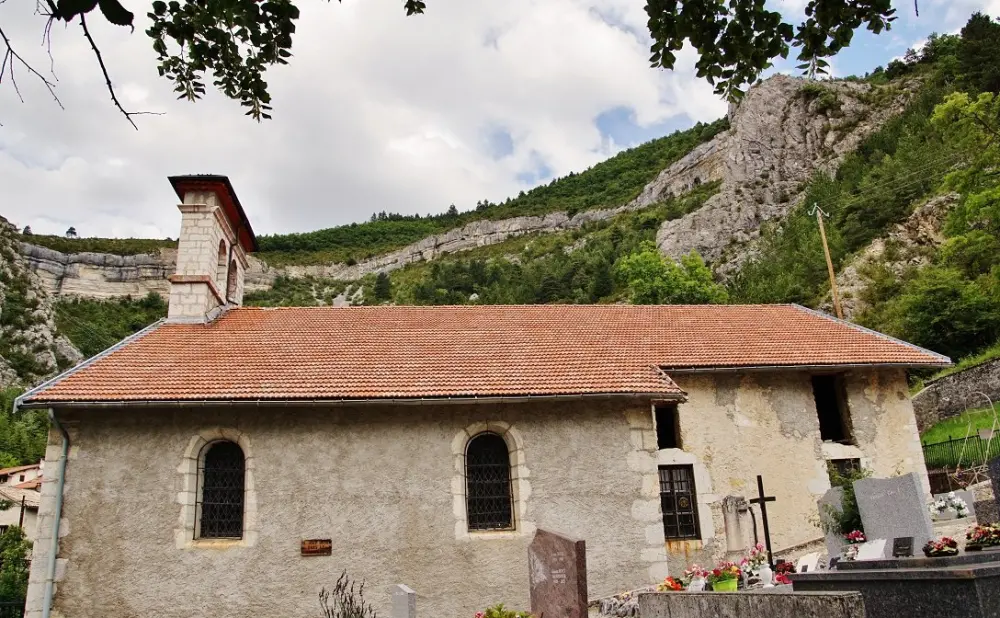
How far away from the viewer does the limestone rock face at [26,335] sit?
59281 mm

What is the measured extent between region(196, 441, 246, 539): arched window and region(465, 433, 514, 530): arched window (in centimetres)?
391

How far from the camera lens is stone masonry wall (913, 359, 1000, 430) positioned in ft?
73.9

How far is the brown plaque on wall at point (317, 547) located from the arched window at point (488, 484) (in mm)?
2371

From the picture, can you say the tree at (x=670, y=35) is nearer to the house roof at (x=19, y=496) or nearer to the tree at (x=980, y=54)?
the house roof at (x=19, y=496)

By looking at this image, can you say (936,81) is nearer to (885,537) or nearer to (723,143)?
(723,143)

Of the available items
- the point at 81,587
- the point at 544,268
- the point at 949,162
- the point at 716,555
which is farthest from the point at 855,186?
the point at 81,587

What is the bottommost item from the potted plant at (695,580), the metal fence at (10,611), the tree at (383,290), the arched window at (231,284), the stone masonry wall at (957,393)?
the metal fence at (10,611)

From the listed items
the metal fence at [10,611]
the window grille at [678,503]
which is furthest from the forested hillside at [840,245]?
the metal fence at [10,611]

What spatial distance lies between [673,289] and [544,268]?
27.3 metres

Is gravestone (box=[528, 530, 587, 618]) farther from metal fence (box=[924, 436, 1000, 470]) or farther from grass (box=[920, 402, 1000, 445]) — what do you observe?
grass (box=[920, 402, 1000, 445])

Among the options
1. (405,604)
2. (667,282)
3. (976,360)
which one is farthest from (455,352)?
(667,282)

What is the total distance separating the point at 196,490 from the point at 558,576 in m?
7.02

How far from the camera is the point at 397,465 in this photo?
1212 centimetres

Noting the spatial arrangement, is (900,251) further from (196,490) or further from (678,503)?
(196,490)
